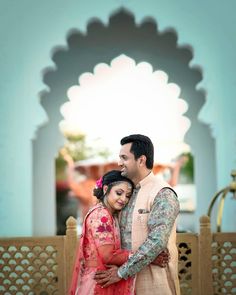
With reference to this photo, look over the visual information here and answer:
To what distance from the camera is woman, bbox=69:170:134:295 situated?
267cm

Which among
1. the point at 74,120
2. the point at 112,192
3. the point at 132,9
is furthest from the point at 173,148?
the point at 112,192

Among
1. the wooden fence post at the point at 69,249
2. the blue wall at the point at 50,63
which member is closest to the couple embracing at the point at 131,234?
the wooden fence post at the point at 69,249

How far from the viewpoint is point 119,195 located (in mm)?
2729

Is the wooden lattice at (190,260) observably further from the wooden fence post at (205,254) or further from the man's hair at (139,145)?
the man's hair at (139,145)

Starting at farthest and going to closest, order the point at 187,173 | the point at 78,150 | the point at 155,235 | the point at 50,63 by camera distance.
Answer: the point at 187,173
the point at 78,150
the point at 50,63
the point at 155,235

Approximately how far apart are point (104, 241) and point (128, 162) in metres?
0.38

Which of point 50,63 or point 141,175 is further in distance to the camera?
point 50,63

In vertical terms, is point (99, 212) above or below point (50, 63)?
below

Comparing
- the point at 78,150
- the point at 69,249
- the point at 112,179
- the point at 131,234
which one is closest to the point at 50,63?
the point at 69,249

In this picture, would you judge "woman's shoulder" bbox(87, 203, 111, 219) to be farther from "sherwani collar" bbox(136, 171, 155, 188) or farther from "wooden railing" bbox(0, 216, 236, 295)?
"wooden railing" bbox(0, 216, 236, 295)

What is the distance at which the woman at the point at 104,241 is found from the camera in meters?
2.67

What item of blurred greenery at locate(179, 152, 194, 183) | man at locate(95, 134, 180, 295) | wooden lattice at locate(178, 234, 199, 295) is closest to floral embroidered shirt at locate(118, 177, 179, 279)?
man at locate(95, 134, 180, 295)

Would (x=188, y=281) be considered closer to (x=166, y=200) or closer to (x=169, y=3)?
(x=166, y=200)

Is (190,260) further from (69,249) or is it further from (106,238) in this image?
(106,238)
